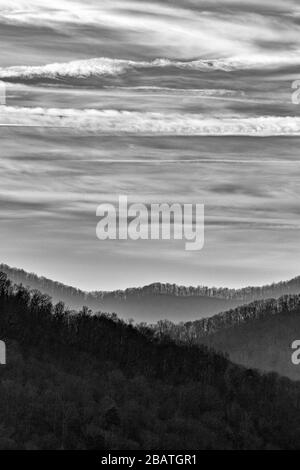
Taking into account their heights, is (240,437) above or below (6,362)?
below

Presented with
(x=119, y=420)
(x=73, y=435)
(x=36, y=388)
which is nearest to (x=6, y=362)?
(x=36, y=388)

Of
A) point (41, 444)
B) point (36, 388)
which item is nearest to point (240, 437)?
point (36, 388)
